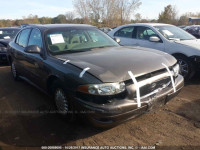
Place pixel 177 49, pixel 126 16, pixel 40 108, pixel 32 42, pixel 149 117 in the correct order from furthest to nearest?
pixel 126 16 → pixel 177 49 → pixel 32 42 → pixel 40 108 → pixel 149 117

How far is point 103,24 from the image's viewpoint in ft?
98.2

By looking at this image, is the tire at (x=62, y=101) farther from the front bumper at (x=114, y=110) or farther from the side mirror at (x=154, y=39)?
the side mirror at (x=154, y=39)

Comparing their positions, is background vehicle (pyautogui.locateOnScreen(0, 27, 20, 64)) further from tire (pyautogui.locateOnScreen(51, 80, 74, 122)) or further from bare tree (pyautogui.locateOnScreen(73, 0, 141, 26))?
bare tree (pyautogui.locateOnScreen(73, 0, 141, 26))

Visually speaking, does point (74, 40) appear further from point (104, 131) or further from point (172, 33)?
point (172, 33)

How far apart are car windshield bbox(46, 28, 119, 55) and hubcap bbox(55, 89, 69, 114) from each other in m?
0.71

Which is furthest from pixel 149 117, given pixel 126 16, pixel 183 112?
pixel 126 16

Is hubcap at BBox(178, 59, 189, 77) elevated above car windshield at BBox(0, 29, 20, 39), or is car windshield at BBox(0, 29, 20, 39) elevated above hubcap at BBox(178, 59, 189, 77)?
car windshield at BBox(0, 29, 20, 39)

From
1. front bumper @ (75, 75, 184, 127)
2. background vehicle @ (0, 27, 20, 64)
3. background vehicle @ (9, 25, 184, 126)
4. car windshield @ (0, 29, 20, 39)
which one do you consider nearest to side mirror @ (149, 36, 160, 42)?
background vehicle @ (9, 25, 184, 126)

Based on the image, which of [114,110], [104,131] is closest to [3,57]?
[104,131]

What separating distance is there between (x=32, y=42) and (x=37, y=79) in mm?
849

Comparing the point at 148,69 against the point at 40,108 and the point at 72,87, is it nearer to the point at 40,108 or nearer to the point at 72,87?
the point at 72,87

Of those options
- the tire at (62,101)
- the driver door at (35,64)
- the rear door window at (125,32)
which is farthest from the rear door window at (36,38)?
the rear door window at (125,32)

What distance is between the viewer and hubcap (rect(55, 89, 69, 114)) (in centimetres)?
274

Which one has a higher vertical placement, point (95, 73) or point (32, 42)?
point (32, 42)
